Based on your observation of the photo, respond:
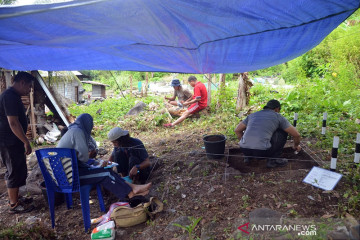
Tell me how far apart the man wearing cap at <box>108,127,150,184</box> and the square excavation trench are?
1.49 metres

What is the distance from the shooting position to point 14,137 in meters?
3.62

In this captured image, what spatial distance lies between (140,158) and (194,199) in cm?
127

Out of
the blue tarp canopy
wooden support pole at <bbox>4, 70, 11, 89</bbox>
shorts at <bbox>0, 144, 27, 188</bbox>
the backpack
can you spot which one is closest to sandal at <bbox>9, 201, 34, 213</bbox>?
shorts at <bbox>0, 144, 27, 188</bbox>

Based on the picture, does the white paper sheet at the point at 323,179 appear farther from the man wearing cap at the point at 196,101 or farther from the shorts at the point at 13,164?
the man wearing cap at the point at 196,101

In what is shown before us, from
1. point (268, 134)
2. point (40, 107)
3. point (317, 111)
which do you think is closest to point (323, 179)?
point (268, 134)

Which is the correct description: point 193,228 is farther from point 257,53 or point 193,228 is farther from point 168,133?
point 168,133

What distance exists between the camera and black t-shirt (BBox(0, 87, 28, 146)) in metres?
3.44

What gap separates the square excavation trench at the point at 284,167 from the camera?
3879 millimetres

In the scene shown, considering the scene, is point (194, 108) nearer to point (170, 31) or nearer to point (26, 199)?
point (170, 31)

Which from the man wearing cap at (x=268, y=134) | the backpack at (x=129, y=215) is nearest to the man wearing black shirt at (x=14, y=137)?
the backpack at (x=129, y=215)

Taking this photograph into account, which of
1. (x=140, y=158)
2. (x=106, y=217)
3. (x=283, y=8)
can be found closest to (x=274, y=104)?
(x=283, y=8)

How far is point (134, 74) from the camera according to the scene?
95.6ft

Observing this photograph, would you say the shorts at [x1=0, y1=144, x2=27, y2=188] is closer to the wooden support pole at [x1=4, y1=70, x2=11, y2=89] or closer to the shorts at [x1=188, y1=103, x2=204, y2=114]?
the wooden support pole at [x1=4, y1=70, x2=11, y2=89]

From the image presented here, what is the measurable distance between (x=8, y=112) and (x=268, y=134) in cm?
384
